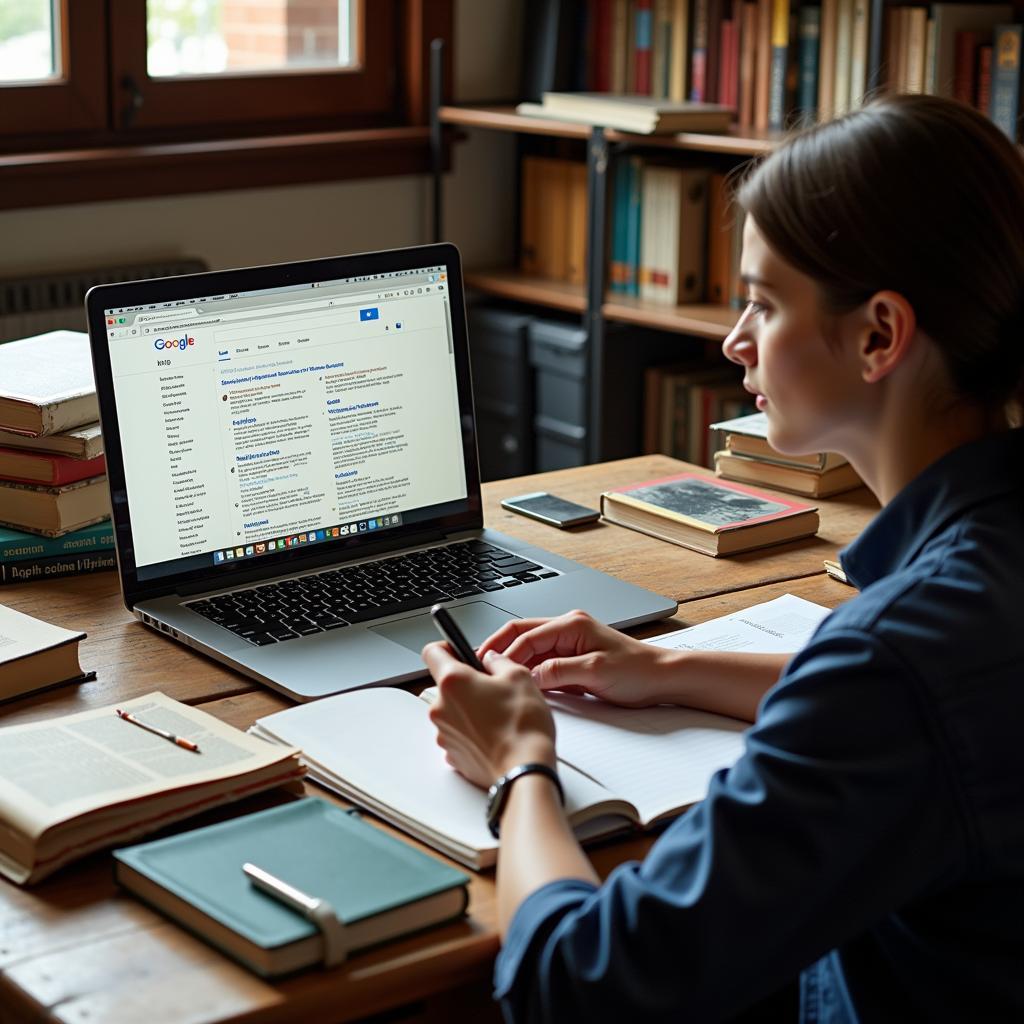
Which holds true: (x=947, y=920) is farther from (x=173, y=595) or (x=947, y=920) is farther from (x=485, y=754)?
(x=173, y=595)

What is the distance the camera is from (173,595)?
4.89 feet

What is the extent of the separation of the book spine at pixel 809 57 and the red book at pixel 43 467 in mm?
2030

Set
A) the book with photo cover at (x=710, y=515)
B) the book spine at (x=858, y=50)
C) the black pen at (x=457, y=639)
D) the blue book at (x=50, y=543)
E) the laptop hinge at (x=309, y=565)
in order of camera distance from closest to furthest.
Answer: the black pen at (x=457, y=639) < the laptop hinge at (x=309, y=565) < the blue book at (x=50, y=543) < the book with photo cover at (x=710, y=515) < the book spine at (x=858, y=50)

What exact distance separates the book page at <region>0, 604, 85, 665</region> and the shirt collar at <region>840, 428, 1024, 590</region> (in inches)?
27.3

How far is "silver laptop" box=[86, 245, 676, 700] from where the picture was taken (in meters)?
1.44

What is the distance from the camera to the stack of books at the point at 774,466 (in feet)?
6.24

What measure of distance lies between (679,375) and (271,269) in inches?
81.7

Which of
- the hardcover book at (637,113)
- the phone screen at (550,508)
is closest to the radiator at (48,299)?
the hardcover book at (637,113)

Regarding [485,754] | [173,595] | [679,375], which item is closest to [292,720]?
[485,754]

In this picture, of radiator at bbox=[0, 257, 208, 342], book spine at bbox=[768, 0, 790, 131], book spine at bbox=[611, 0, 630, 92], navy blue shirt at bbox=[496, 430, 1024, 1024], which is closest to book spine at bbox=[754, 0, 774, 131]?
book spine at bbox=[768, 0, 790, 131]

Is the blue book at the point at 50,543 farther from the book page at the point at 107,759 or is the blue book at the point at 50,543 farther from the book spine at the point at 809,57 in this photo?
the book spine at the point at 809,57

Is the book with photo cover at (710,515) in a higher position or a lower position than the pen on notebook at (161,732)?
higher

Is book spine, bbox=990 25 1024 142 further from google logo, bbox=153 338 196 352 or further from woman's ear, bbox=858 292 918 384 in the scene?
woman's ear, bbox=858 292 918 384

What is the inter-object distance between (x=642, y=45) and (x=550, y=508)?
2.02m
